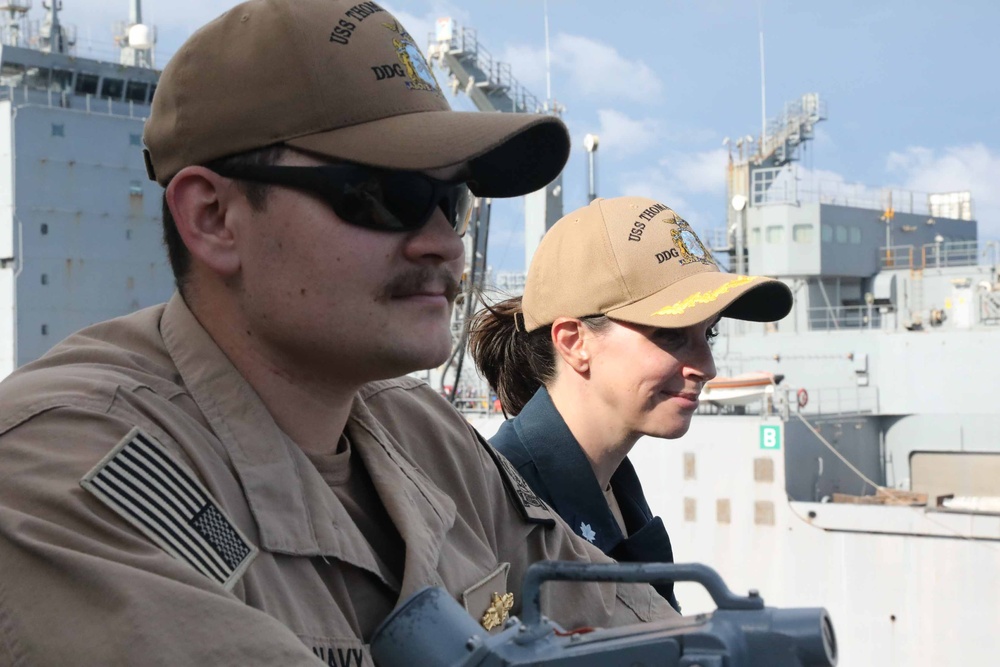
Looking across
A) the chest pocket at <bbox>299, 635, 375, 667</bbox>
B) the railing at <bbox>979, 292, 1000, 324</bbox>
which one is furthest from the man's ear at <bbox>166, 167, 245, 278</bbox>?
the railing at <bbox>979, 292, 1000, 324</bbox>

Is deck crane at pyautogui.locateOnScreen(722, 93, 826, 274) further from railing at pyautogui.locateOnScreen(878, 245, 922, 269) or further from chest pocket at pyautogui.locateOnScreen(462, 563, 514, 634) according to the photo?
chest pocket at pyautogui.locateOnScreen(462, 563, 514, 634)

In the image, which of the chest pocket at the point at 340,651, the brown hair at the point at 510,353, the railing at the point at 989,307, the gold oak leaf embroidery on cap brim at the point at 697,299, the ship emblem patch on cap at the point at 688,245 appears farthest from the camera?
the railing at the point at 989,307

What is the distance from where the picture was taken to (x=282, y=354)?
4.54 feet

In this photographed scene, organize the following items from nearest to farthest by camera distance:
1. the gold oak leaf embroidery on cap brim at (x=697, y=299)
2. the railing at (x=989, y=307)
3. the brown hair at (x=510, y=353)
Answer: the gold oak leaf embroidery on cap brim at (x=697, y=299), the brown hair at (x=510, y=353), the railing at (x=989, y=307)

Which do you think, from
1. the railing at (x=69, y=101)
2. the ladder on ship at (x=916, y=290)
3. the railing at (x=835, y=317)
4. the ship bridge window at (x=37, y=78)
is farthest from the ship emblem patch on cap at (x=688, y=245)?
the ship bridge window at (x=37, y=78)

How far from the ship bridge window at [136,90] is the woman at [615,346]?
22975 mm

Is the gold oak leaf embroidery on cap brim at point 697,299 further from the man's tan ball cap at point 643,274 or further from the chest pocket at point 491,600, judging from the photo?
the chest pocket at point 491,600

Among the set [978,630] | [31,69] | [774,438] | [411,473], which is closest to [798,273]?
[774,438]

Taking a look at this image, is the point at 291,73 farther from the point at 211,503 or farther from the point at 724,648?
the point at 724,648

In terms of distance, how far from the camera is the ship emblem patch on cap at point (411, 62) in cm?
138

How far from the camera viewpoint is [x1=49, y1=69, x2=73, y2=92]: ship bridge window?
2327 cm

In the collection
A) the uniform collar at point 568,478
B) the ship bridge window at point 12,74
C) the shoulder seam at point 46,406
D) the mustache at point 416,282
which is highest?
the ship bridge window at point 12,74

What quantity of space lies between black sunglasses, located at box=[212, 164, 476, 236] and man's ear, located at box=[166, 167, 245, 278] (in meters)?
0.04

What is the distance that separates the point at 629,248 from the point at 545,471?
1.85 feet
